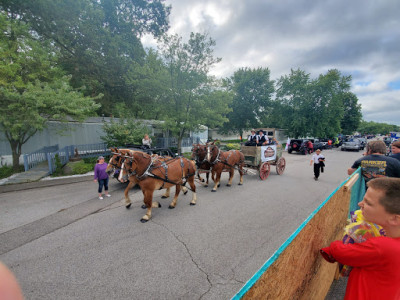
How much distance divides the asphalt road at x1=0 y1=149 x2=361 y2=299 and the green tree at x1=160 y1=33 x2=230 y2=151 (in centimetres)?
746

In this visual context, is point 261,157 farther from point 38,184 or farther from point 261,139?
point 38,184

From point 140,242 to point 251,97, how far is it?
29.0m

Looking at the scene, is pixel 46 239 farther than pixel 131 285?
Yes

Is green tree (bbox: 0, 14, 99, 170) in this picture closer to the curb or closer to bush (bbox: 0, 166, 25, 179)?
bush (bbox: 0, 166, 25, 179)

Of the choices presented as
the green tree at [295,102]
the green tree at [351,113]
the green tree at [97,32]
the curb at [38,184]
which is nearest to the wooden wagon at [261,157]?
the curb at [38,184]

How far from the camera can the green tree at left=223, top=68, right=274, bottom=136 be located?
2798 centimetres

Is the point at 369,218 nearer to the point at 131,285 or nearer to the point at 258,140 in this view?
the point at 131,285

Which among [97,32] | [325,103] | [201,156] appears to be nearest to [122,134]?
[201,156]

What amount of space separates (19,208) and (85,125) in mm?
9567

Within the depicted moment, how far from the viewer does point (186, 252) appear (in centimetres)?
333

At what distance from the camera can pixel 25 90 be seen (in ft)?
25.5

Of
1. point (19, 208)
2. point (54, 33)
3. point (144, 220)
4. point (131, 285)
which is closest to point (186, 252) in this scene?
point (131, 285)

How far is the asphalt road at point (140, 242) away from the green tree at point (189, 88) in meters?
7.46

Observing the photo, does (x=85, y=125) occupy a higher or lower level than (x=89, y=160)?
higher
